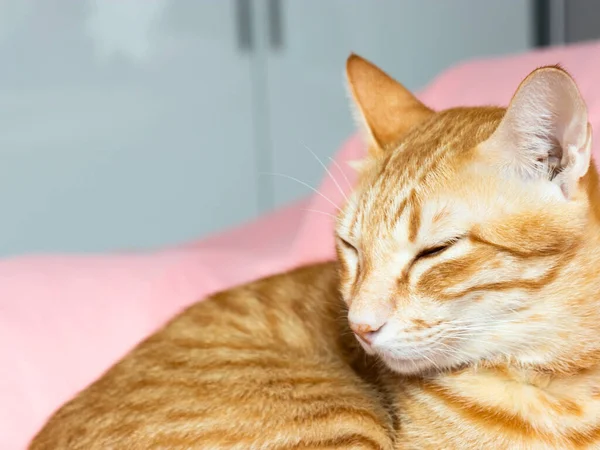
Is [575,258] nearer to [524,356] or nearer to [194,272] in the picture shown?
[524,356]

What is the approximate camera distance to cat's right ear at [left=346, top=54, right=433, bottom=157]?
137 centimetres

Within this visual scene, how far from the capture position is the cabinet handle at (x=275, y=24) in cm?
333

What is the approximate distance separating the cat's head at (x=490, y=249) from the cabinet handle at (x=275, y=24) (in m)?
2.36

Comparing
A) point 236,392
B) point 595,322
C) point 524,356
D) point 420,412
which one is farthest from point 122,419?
point 595,322

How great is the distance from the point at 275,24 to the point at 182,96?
1.69ft

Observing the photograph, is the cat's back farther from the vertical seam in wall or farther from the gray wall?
the vertical seam in wall

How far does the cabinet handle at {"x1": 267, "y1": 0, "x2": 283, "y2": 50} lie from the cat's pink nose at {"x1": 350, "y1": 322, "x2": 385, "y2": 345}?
2.49 metres

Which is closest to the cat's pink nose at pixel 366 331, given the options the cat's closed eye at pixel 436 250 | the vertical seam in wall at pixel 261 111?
the cat's closed eye at pixel 436 250

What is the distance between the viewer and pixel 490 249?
103 cm

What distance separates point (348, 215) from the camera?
4.05 ft

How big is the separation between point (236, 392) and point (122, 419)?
0.17 meters

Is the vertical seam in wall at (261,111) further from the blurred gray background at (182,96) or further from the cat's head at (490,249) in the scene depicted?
the cat's head at (490,249)

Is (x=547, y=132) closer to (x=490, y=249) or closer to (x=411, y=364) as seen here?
(x=490, y=249)

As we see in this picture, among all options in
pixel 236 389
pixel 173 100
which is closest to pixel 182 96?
pixel 173 100
